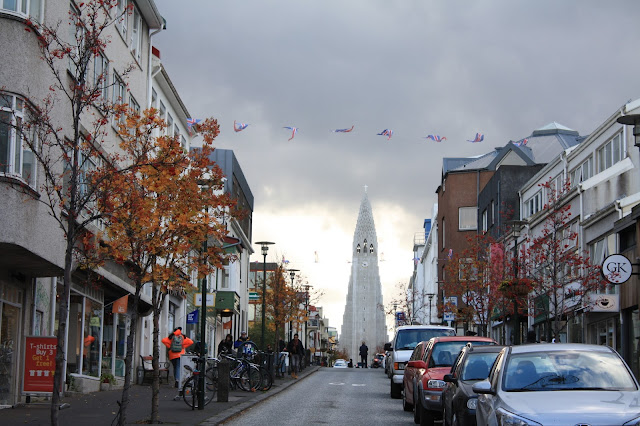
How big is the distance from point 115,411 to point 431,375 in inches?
274

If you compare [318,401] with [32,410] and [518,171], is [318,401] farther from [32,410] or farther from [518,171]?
[518,171]

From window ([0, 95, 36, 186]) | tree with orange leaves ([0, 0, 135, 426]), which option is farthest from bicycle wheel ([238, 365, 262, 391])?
window ([0, 95, 36, 186])

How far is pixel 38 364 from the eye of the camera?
20.7 m

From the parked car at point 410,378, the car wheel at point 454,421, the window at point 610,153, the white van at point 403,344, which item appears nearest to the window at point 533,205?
the window at point 610,153

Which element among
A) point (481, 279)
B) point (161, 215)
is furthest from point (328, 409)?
point (481, 279)

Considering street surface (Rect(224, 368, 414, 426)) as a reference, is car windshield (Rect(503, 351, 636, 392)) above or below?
above

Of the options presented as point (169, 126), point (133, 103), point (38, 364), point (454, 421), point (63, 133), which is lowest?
point (454, 421)

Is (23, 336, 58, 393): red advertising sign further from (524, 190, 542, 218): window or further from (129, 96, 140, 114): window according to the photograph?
(524, 190, 542, 218): window

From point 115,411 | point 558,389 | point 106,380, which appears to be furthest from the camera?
point 106,380

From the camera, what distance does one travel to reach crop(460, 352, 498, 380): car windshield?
50.4 ft

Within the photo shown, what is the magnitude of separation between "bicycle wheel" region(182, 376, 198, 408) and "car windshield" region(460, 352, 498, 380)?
829 centimetres

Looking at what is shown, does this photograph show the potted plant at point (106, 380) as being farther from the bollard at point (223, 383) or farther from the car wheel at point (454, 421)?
the car wheel at point (454, 421)

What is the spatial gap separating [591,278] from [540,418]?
2685cm

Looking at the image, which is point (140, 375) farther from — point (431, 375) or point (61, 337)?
point (61, 337)
